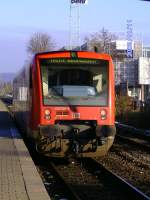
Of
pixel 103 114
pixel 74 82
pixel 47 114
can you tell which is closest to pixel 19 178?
pixel 47 114

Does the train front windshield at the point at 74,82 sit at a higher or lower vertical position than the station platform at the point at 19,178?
higher

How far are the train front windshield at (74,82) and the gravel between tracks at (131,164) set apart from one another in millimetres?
1747

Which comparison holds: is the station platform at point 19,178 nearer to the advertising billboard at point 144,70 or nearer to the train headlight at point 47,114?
the train headlight at point 47,114

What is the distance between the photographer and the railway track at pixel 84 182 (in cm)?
1056

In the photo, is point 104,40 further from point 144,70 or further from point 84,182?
point 84,182

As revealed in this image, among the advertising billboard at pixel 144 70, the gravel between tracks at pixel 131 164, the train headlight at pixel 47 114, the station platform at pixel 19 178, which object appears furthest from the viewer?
the advertising billboard at pixel 144 70

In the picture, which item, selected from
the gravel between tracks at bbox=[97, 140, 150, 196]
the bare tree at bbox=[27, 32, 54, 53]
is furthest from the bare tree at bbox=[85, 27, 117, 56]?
the gravel between tracks at bbox=[97, 140, 150, 196]

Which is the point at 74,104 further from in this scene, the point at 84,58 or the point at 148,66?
the point at 148,66

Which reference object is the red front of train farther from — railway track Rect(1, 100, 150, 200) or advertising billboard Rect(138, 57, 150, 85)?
advertising billboard Rect(138, 57, 150, 85)

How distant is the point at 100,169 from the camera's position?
14.0 m

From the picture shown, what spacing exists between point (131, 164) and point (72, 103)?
2.30 metres

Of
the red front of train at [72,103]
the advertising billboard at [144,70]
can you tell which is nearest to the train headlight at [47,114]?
the red front of train at [72,103]

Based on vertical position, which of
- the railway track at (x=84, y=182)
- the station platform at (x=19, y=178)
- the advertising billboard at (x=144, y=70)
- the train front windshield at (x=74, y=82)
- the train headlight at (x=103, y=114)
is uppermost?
the advertising billboard at (x=144, y=70)

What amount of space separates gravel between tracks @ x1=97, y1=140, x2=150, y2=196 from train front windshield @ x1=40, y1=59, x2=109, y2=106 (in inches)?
68.8
